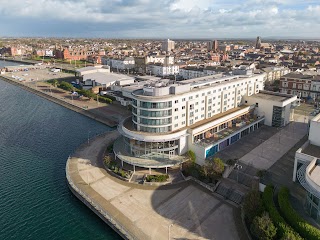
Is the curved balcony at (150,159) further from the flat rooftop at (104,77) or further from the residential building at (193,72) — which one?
the residential building at (193,72)

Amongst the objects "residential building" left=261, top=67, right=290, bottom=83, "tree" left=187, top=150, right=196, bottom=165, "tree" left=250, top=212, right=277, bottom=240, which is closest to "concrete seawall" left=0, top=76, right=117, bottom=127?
"tree" left=187, top=150, right=196, bottom=165

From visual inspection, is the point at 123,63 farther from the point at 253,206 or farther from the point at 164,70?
the point at 253,206

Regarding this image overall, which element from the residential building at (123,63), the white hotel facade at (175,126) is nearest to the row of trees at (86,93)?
the white hotel facade at (175,126)

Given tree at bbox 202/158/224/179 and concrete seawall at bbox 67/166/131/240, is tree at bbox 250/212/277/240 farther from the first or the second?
concrete seawall at bbox 67/166/131/240

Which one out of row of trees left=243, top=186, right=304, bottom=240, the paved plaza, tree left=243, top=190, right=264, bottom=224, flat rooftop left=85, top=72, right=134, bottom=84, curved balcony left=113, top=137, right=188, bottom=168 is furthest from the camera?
flat rooftop left=85, top=72, right=134, bottom=84

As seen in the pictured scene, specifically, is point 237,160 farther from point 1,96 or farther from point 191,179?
point 1,96

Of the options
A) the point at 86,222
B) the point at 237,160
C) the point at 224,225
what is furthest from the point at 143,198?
the point at 237,160
